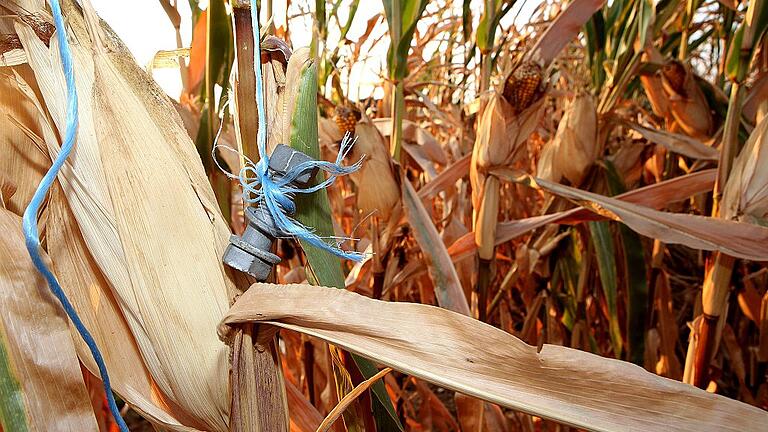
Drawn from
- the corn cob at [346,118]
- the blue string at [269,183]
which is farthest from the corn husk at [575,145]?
the blue string at [269,183]

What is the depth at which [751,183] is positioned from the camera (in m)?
0.61

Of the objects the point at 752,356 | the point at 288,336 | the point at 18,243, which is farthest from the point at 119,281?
the point at 752,356

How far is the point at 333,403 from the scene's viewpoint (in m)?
0.58

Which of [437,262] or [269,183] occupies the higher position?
[269,183]

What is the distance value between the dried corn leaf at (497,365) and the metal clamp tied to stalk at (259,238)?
0.02m

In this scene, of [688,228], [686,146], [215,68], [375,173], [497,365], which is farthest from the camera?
[686,146]

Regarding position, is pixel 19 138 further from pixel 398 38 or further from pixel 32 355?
pixel 398 38

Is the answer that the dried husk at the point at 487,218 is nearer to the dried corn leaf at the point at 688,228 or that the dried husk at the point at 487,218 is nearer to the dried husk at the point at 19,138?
the dried corn leaf at the point at 688,228

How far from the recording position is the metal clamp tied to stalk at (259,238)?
0.27m

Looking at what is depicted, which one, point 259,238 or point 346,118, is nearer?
point 259,238

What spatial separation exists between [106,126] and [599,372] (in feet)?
0.82

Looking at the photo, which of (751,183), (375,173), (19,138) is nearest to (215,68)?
(19,138)

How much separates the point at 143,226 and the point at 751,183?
62 cm

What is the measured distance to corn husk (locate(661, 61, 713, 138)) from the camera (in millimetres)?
989
